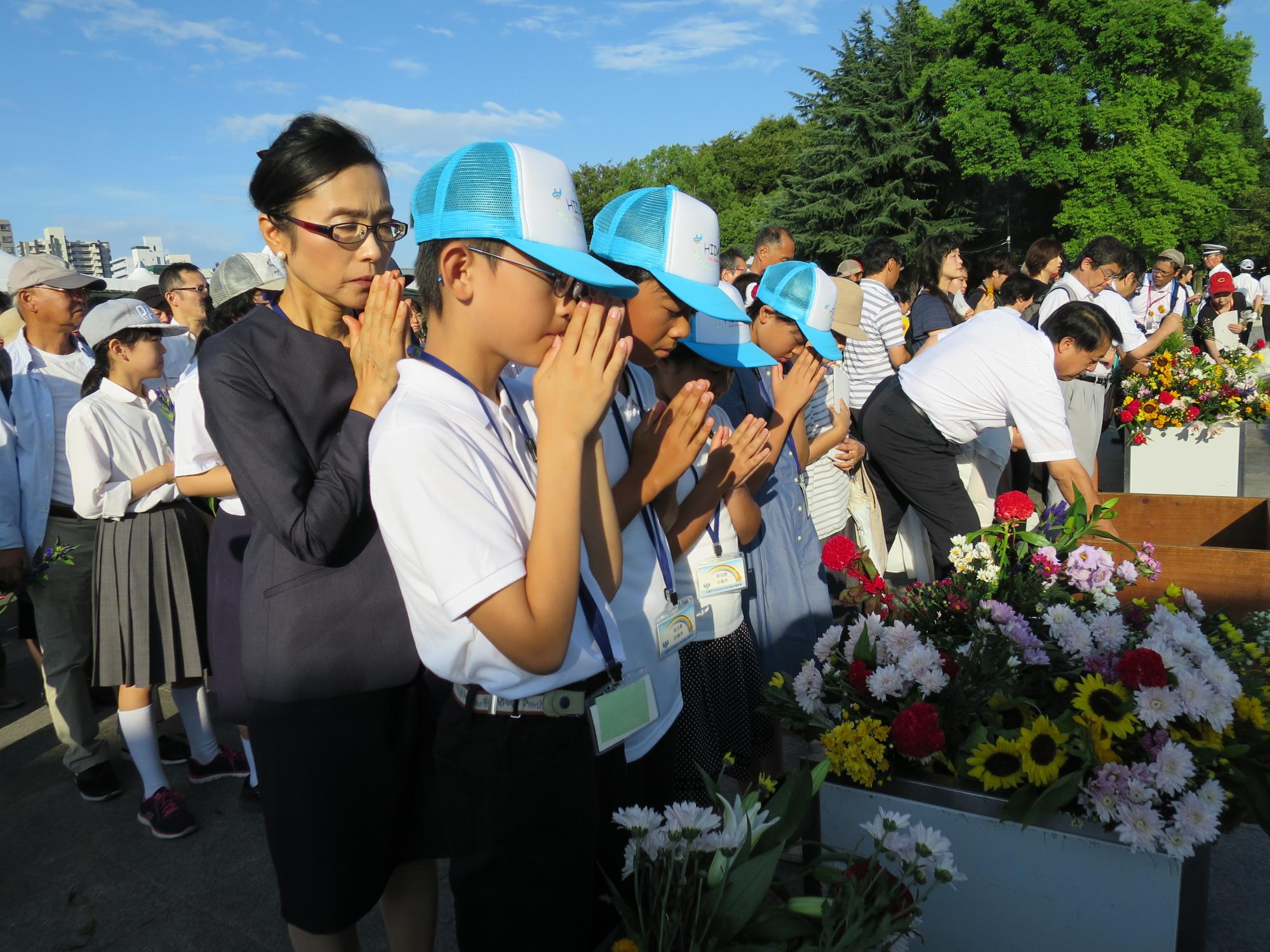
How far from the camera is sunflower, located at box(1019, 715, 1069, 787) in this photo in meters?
1.93

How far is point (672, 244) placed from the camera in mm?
2121

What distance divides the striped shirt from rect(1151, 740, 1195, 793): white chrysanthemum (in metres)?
3.95

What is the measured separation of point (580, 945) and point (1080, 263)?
266 inches

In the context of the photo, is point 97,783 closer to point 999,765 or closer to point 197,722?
point 197,722

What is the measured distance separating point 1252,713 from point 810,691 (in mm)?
1000

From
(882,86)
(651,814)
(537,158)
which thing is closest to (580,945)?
(651,814)

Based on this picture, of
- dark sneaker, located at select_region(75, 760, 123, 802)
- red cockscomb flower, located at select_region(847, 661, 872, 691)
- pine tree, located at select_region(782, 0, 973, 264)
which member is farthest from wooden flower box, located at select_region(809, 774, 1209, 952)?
pine tree, located at select_region(782, 0, 973, 264)

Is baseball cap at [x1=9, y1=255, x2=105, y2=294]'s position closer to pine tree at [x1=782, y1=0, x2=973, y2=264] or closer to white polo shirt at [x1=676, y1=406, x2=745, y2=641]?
white polo shirt at [x1=676, y1=406, x2=745, y2=641]

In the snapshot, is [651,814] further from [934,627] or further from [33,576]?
[33,576]

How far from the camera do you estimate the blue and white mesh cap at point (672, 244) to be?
2094 millimetres

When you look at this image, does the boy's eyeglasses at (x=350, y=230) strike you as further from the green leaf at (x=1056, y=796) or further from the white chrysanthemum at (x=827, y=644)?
the green leaf at (x=1056, y=796)

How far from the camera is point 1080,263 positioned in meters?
6.80

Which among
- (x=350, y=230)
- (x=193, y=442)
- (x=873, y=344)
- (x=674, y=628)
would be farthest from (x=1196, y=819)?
(x=873, y=344)

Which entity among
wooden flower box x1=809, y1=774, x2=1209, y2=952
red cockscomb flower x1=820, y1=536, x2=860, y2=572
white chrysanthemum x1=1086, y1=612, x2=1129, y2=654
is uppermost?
red cockscomb flower x1=820, y1=536, x2=860, y2=572
